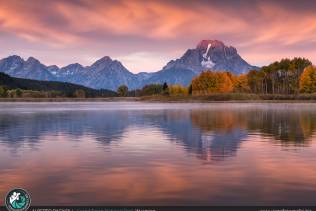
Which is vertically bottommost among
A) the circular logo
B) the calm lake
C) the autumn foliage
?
the calm lake

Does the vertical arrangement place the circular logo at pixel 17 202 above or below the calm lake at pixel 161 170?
above

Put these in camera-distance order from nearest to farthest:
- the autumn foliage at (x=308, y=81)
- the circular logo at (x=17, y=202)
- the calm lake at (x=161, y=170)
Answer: the circular logo at (x=17, y=202)
the calm lake at (x=161, y=170)
the autumn foliage at (x=308, y=81)

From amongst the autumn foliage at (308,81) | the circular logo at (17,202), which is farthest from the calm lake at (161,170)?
the autumn foliage at (308,81)

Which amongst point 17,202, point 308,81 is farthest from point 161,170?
point 308,81

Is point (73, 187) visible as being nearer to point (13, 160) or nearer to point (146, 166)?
point (146, 166)

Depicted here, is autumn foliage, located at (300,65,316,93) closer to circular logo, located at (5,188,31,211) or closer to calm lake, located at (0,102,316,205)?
calm lake, located at (0,102,316,205)

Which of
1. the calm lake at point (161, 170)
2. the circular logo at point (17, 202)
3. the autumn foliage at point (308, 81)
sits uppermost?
the autumn foliage at point (308, 81)

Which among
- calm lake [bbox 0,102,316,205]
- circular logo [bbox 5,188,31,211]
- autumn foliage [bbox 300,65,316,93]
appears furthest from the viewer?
autumn foliage [bbox 300,65,316,93]

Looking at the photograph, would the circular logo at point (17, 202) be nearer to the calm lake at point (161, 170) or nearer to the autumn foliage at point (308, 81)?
the calm lake at point (161, 170)

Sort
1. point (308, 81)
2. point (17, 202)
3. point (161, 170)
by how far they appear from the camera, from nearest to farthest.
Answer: point (17, 202) < point (161, 170) < point (308, 81)

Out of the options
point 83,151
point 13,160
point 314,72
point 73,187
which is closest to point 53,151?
point 83,151

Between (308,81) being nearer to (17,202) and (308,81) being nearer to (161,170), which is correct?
(161,170)

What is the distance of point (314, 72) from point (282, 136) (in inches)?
6493

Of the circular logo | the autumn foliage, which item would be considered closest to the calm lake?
the circular logo
